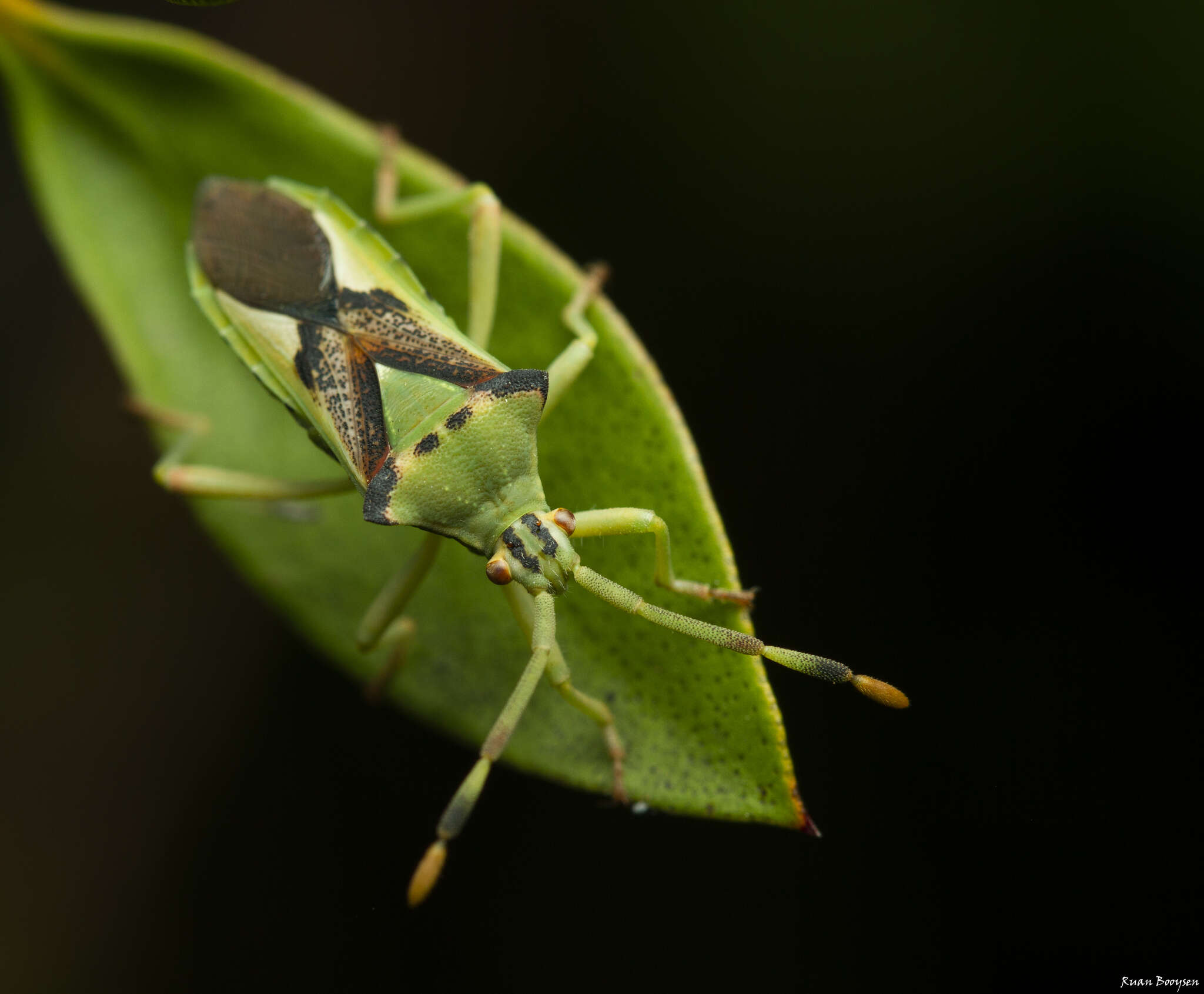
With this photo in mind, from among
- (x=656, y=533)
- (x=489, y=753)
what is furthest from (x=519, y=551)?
(x=489, y=753)

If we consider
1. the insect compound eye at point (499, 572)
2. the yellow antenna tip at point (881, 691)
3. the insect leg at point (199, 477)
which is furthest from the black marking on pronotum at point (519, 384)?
the yellow antenna tip at point (881, 691)

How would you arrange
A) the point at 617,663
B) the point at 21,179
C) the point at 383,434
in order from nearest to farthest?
the point at 617,663, the point at 383,434, the point at 21,179

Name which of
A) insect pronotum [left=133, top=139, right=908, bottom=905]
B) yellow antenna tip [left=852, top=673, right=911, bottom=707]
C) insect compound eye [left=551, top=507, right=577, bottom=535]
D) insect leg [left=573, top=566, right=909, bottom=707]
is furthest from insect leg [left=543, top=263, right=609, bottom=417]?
yellow antenna tip [left=852, top=673, right=911, bottom=707]

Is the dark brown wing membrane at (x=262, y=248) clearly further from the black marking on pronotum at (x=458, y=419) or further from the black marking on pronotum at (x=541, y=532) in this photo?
the black marking on pronotum at (x=541, y=532)

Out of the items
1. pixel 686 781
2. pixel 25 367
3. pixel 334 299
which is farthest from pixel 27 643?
pixel 686 781

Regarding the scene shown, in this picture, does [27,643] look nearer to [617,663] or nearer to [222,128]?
[222,128]

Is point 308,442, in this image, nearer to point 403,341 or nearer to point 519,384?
point 403,341

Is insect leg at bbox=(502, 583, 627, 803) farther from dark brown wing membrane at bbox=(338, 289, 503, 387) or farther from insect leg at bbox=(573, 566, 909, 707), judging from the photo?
dark brown wing membrane at bbox=(338, 289, 503, 387)
